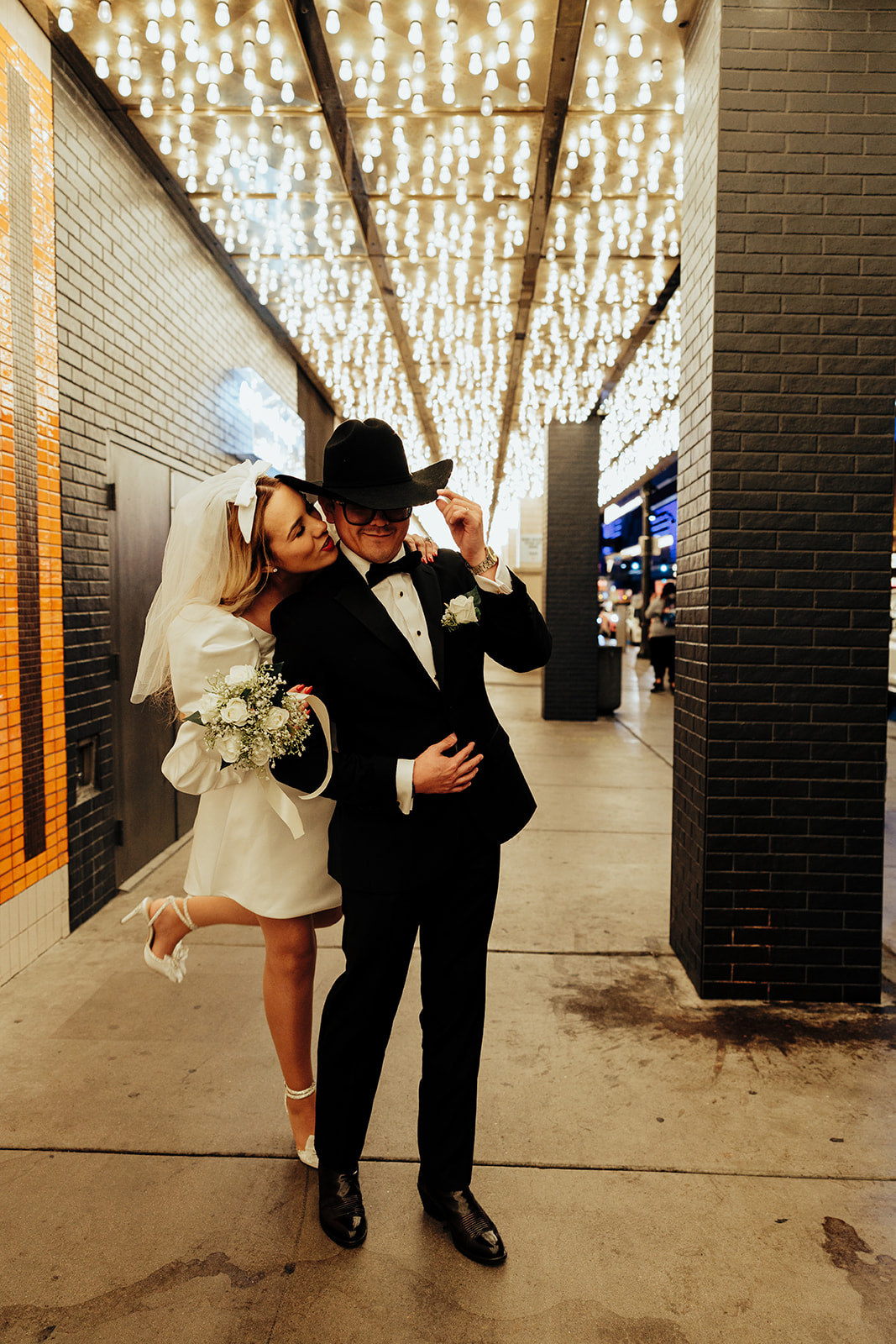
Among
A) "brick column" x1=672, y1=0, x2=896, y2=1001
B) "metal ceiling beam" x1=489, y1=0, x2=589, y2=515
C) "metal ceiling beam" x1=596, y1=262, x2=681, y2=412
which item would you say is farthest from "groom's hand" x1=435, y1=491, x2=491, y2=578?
"metal ceiling beam" x1=596, y1=262, x2=681, y2=412

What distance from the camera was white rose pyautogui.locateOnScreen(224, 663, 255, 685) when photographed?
195 cm

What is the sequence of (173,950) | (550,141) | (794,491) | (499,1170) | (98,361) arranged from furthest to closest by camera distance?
1. (550,141)
2. (98,361)
3. (794,491)
4. (173,950)
5. (499,1170)

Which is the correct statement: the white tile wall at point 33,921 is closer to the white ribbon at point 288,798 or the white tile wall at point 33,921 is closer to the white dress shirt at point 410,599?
the white ribbon at point 288,798

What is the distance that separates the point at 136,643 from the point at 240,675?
11.2ft

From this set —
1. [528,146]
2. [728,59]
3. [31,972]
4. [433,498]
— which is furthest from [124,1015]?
[528,146]

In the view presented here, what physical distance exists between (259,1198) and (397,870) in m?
1.07

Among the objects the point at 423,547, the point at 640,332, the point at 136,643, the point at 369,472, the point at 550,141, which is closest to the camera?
the point at 369,472

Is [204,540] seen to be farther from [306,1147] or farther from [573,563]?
[573,563]

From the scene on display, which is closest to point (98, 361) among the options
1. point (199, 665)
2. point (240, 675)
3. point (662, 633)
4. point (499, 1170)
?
point (199, 665)

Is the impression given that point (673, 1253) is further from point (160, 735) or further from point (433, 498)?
point (160, 735)

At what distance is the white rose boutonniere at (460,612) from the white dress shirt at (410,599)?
85 millimetres

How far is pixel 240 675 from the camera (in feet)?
6.42

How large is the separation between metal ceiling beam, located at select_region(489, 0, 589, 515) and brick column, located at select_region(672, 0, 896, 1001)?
682 mm

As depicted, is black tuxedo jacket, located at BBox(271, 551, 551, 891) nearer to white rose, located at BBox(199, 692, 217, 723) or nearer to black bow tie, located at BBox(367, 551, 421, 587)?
black bow tie, located at BBox(367, 551, 421, 587)
